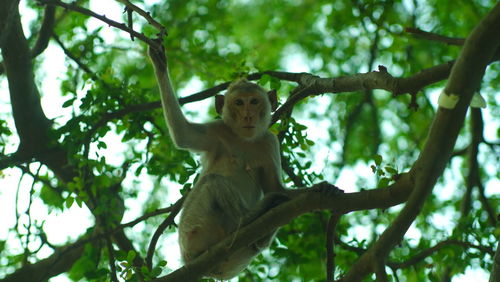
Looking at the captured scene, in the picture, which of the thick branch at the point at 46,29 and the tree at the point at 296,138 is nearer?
the tree at the point at 296,138

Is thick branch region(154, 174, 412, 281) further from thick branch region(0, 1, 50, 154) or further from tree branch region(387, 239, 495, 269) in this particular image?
thick branch region(0, 1, 50, 154)

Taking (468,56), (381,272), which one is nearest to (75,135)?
(381,272)

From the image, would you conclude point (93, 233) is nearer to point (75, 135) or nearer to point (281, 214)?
point (75, 135)

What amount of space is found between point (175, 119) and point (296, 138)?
1.53 metres

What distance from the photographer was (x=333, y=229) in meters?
6.45

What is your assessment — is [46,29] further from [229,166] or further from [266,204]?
[266,204]

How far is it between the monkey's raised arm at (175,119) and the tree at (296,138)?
0.30 meters

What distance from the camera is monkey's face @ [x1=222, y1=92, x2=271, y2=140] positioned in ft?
26.0

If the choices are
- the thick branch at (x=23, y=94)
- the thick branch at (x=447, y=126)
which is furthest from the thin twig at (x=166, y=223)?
the thick branch at (x=447, y=126)

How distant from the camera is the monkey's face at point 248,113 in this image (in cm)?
794

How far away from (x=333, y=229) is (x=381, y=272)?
1794mm

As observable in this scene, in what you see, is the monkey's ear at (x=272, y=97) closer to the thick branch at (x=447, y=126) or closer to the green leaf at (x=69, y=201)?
the green leaf at (x=69, y=201)

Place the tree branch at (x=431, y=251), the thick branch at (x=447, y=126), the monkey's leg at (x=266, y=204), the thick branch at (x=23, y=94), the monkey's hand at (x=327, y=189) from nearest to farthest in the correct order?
the thick branch at (x=447, y=126), the monkey's hand at (x=327, y=189), the tree branch at (x=431, y=251), the monkey's leg at (x=266, y=204), the thick branch at (x=23, y=94)

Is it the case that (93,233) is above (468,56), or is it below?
above
